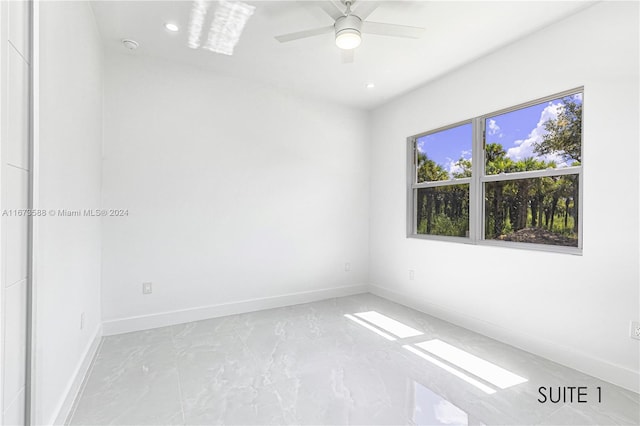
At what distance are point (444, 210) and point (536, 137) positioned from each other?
116 cm

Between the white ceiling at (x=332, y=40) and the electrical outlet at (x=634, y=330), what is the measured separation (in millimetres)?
2262

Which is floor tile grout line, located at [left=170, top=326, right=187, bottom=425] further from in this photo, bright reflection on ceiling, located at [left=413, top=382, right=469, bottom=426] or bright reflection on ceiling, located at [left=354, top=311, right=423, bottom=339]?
bright reflection on ceiling, located at [left=354, top=311, right=423, bottom=339]

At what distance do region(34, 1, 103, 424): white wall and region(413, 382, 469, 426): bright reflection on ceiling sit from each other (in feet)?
5.93

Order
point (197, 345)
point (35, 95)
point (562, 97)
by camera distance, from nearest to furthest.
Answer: point (35, 95)
point (562, 97)
point (197, 345)

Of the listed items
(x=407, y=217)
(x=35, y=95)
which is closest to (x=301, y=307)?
(x=407, y=217)

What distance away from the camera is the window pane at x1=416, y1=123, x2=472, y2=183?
128 inches

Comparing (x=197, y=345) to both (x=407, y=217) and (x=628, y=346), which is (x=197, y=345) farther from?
(x=628, y=346)

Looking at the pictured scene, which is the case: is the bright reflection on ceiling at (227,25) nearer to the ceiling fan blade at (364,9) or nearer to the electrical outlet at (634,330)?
the ceiling fan blade at (364,9)

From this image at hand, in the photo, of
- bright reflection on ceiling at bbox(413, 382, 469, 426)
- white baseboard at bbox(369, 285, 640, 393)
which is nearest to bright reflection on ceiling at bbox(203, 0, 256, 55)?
bright reflection on ceiling at bbox(413, 382, 469, 426)

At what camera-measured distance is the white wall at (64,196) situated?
4.35 feet

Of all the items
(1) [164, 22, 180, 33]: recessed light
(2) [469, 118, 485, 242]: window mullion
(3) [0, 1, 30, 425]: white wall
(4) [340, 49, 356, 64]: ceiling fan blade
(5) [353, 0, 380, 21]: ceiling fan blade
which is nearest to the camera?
(3) [0, 1, 30, 425]: white wall

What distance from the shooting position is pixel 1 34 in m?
0.95

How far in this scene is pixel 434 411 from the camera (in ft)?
5.69

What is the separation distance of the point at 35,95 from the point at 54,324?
1093mm
